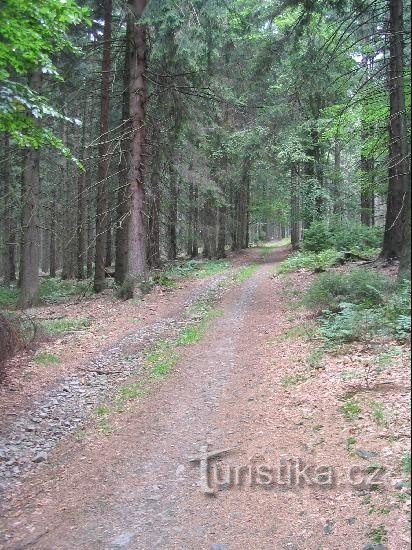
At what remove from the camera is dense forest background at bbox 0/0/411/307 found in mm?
8695

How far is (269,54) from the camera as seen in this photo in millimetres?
13328

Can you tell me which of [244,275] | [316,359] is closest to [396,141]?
[316,359]

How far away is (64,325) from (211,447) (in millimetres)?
7572

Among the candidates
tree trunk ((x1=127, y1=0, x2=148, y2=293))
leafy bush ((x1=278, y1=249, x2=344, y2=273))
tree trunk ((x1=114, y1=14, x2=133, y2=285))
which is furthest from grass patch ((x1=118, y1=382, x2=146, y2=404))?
leafy bush ((x1=278, y1=249, x2=344, y2=273))

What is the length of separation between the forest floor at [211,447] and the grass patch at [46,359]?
19 centimetres

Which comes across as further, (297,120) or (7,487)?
(297,120)

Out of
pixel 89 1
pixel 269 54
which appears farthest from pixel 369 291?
pixel 89 1

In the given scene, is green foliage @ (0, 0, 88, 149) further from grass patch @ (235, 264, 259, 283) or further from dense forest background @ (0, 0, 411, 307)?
grass patch @ (235, 264, 259, 283)

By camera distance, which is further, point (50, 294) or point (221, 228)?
point (221, 228)

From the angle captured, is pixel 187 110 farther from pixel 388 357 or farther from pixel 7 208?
pixel 388 357

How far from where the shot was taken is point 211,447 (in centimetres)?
548

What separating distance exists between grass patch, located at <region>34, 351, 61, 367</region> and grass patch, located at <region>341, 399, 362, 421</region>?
5.76 meters

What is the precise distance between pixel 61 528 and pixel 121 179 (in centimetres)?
1368

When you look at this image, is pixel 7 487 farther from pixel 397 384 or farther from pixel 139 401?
pixel 397 384
